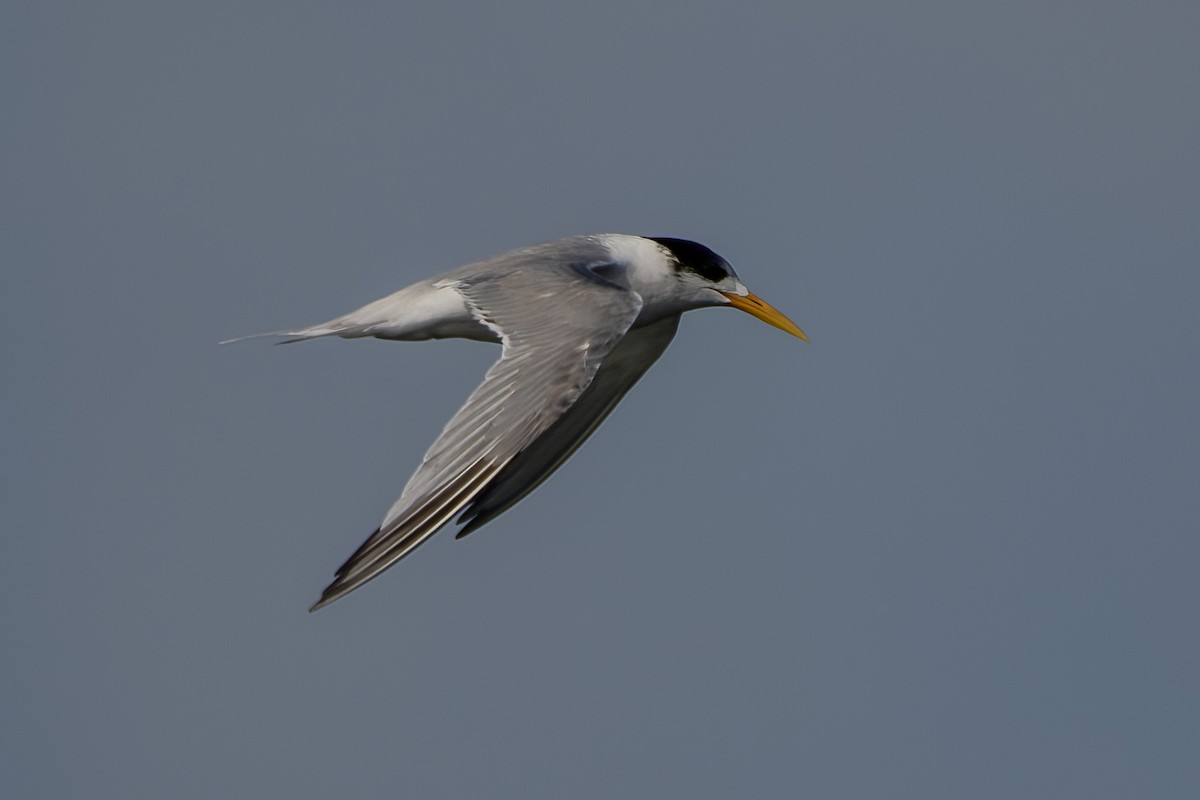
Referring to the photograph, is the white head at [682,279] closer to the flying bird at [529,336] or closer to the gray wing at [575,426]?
the flying bird at [529,336]

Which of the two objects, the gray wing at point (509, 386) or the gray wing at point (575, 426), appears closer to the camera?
the gray wing at point (509, 386)

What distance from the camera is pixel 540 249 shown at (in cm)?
1308

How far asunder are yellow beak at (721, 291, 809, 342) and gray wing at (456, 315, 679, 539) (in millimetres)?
513

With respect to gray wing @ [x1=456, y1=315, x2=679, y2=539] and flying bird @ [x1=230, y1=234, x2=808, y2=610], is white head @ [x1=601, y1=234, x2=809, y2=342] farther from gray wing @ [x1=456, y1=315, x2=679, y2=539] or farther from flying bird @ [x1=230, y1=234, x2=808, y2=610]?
gray wing @ [x1=456, y1=315, x2=679, y2=539]

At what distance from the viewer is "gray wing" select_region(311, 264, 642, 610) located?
945 cm

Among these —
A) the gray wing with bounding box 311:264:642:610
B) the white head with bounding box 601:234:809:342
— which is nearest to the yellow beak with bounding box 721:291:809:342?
the white head with bounding box 601:234:809:342

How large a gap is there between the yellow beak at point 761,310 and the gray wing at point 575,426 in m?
0.51

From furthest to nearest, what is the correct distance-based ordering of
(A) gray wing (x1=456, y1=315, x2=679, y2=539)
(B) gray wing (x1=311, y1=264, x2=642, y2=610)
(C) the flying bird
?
(A) gray wing (x1=456, y1=315, x2=679, y2=539), (C) the flying bird, (B) gray wing (x1=311, y1=264, x2=642, y2=610)

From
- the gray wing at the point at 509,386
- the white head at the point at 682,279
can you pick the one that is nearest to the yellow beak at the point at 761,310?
the white head at the point at 682,279

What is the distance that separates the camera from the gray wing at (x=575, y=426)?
12992 mm

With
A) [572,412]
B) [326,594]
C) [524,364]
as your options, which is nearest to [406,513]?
[326,594]

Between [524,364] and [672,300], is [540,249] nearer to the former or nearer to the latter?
[672,300]

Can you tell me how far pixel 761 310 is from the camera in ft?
46.6

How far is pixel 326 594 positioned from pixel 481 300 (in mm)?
3111
